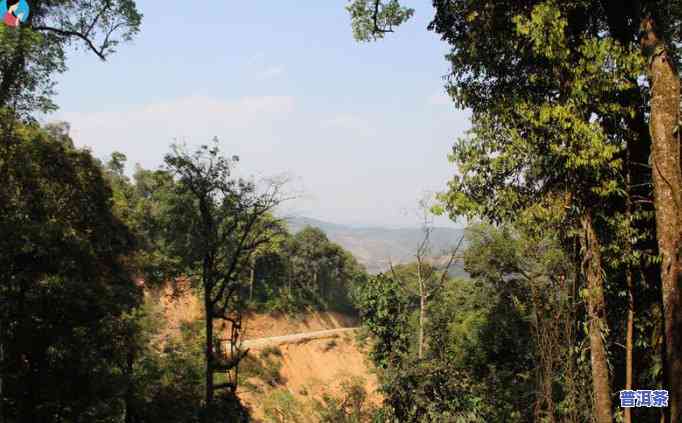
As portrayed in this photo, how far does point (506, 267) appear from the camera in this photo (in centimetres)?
2578

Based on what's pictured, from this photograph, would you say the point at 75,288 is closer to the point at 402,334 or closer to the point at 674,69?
the point at 674,69

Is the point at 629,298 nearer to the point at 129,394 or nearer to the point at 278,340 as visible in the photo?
the point at 129,394

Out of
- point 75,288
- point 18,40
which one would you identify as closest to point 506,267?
point 75,288

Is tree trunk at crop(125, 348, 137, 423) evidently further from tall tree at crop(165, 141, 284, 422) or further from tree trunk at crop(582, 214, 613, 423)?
tree trunk at crop(582, 214, 613, 423)

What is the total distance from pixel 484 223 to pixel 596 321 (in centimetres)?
545

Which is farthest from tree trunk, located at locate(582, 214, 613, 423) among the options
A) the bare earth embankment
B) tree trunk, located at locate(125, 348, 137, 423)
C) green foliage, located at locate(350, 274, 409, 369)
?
the bare earth embankment

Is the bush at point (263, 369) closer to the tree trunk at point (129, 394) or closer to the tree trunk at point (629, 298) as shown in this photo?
the tree trunk at point (129, 394)

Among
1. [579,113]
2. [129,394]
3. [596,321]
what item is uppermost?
[579,113]

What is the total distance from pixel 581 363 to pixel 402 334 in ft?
51.2

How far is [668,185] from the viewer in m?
7.55

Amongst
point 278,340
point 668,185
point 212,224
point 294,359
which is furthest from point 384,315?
point 278,340

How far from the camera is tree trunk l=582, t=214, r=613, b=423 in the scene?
7777mm
